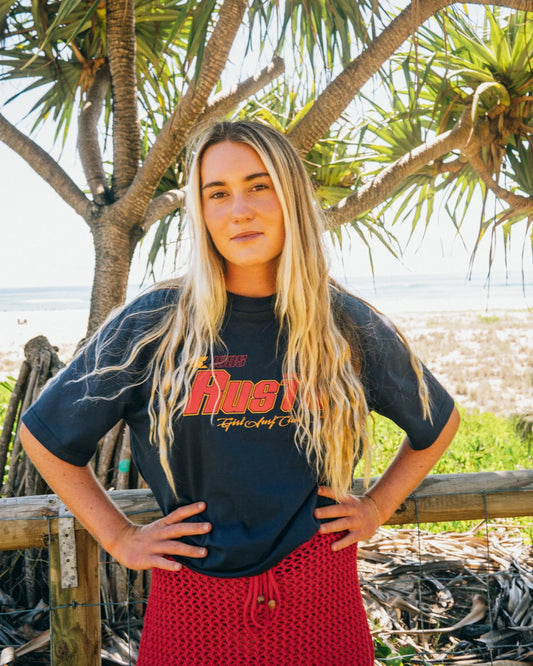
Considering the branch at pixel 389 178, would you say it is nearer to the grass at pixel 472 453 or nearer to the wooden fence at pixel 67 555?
the grass at pixel 472 453

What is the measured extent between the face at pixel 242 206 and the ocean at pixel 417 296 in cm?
3912

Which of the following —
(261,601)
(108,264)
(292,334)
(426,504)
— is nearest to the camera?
(261,601)

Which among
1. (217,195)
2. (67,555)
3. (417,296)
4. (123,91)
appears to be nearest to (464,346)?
(417,296)

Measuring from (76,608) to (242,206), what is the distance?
4.18 feet

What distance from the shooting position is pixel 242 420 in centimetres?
159

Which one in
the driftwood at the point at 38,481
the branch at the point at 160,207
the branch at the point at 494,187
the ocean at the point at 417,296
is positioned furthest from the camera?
the ocean at the point at 417,296

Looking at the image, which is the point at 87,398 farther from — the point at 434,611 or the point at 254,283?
the point at 434,611

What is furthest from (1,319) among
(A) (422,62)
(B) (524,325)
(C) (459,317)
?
(A) (422,62)

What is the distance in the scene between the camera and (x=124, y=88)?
353 cm

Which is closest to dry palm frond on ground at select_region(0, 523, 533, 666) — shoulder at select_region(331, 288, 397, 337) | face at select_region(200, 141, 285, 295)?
shoulder at select_region(331, 288, 397, 337)

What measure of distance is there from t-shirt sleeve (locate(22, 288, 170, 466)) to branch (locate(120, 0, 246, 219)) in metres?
1.82

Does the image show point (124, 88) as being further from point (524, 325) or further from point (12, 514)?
A: point (524, 325)

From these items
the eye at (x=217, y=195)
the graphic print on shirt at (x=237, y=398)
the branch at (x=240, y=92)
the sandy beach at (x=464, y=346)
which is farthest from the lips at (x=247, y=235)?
the sandy beach at (x=464, y=346)

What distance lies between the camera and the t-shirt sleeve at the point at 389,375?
5.83 ft
